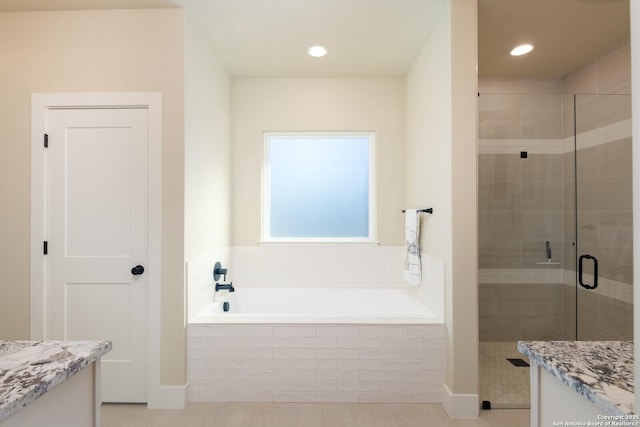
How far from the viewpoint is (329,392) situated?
7.40ft

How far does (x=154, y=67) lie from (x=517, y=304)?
136 inches

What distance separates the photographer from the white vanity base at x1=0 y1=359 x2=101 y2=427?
799 millimetres

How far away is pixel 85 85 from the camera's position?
2.22 meters

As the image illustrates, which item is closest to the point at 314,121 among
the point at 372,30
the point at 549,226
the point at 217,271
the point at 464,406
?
the point at 372,30

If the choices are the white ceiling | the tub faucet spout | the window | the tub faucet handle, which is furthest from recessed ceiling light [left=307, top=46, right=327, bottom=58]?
the tub faucet spout

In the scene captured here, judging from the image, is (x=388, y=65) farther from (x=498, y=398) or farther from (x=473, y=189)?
(x=498, y=398)

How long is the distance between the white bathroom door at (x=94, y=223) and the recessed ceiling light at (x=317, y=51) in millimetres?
1471

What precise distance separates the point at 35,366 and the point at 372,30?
262 cm

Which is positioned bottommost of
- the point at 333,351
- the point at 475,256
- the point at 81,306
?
the point at 333,351

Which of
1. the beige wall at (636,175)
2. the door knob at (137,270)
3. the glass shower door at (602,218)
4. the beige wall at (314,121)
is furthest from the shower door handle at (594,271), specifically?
the door knob at (137,270)

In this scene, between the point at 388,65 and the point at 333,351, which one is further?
the point at 388,65

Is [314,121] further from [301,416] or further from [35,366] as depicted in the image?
[35,366]

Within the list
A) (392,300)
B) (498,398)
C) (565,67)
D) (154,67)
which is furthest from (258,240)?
(565,67)

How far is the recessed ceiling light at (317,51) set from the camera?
2.71 m
